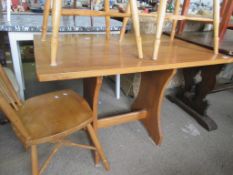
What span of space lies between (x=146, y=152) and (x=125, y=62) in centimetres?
75

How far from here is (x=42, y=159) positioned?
1181 millimetres

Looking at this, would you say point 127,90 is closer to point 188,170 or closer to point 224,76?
point 188,170

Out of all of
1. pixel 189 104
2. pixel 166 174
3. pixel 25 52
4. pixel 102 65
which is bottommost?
pixel 166 174

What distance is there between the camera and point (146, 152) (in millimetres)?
1271

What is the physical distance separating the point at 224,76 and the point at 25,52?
2.77 m

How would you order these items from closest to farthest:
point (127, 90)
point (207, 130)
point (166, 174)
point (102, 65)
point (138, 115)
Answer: point (102, 65)
point (166, 174)
point (138, 115)
point (207, 130)
point (127, 90)

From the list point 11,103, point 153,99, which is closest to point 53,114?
point 11,103

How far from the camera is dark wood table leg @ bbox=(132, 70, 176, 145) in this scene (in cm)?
117

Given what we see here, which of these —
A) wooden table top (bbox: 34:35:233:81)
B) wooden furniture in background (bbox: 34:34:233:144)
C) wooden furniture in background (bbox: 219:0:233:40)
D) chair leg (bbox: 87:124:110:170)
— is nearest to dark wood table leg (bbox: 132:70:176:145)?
wooden furniture in background (bbox: 34:34:233:144)

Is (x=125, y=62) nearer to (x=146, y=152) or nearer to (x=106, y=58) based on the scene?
(x=106, y=58)

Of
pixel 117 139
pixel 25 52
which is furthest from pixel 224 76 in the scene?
pixel 25 52

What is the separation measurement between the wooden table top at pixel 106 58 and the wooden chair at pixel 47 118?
0.23 m

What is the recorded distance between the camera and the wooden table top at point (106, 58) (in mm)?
672

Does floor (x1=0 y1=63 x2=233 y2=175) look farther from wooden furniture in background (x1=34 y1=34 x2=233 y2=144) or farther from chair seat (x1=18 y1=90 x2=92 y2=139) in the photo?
chair seat (x1=18 y1=90 x2=92 y2=139)
